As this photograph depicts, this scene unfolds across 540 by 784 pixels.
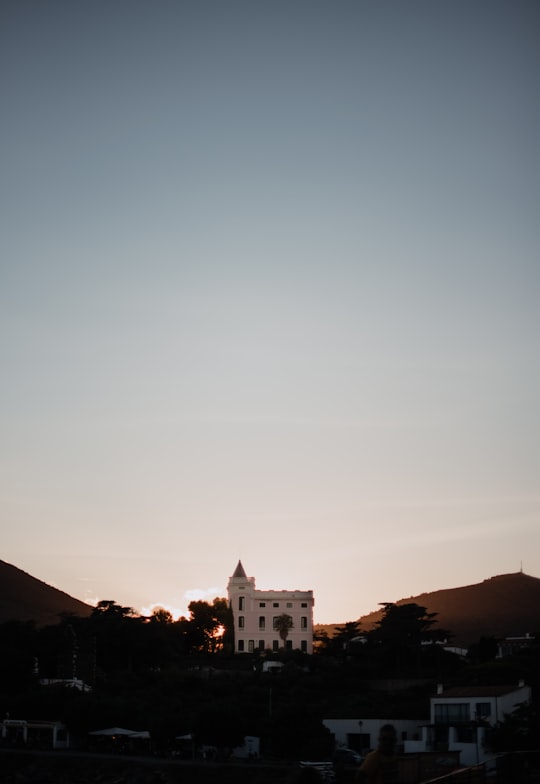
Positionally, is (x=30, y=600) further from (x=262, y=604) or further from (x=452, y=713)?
(x=452, y=713)

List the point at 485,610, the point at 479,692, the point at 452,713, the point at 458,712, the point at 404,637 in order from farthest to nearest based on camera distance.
A: the point at 485,610 → the point at 404,637 → the point at 479,692 → the point at 452,713 → the point at 458,712

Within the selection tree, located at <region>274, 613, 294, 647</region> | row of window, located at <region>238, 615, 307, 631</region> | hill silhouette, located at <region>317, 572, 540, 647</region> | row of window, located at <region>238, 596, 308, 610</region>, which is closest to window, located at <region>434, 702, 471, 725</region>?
tree, located at <region>274, 613, 294, 647</region>

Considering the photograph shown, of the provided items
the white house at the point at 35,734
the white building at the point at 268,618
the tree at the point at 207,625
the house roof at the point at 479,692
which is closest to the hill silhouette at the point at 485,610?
the white building at the point at 268,618

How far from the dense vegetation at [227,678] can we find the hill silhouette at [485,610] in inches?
2995

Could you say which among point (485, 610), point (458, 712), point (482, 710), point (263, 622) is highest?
point (263, 622)

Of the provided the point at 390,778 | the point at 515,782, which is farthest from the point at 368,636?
the point at 390,778

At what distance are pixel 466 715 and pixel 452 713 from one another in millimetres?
1045

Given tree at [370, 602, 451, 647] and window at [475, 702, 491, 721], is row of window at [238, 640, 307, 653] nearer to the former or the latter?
tree at [370, 602, 451, 647]

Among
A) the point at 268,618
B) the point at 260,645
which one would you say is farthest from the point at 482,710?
the point at 268,618

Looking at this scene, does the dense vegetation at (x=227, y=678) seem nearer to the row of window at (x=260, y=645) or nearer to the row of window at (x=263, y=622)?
the row of window at (x=260, y=645)

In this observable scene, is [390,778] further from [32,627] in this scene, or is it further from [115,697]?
[32,627]

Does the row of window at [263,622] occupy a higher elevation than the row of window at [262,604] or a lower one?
lower

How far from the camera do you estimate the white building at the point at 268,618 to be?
3792 inches

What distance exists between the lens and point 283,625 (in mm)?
95562
